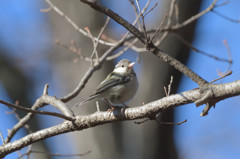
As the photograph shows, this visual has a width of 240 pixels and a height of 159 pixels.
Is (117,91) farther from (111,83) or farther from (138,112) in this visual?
(138,112)

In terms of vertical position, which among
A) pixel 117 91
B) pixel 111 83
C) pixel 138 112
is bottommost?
pixel 138 112

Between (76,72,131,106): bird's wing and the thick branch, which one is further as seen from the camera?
(76,72,131,106): bird's wing

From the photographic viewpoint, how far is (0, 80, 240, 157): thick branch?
6.05 feet

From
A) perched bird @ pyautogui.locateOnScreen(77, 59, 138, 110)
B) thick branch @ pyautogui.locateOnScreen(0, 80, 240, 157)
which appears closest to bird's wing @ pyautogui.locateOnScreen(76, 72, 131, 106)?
perched bird @ pyautogui.locateOnScreen(77, 59, 138, 110)

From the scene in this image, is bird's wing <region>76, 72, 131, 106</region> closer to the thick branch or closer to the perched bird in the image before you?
the perched bird

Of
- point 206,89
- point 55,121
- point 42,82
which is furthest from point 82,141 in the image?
point 206,89

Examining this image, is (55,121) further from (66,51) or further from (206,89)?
(206,89)

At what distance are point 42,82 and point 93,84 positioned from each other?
2176mm

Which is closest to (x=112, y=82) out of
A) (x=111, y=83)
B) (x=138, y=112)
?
(x=111, y=83)

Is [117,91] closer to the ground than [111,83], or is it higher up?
closer to the ground

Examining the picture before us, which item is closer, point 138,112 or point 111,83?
point 138,112

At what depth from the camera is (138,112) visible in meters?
2.21

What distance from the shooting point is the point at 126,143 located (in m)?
6.26

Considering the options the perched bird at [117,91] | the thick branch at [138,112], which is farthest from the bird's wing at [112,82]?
the thick branch at [138,112]
